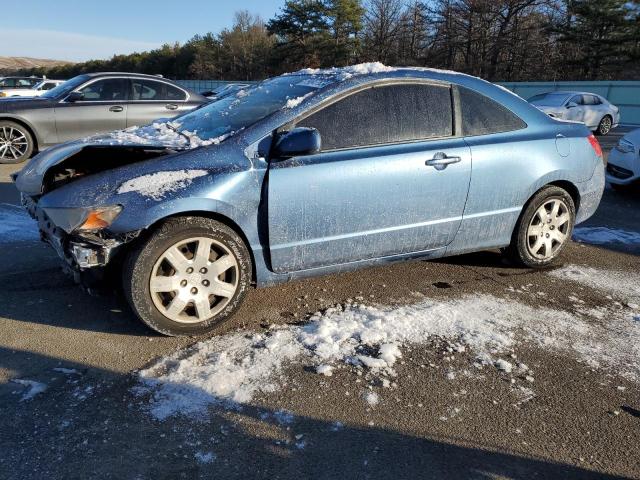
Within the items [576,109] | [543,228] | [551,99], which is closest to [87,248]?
[543,228]

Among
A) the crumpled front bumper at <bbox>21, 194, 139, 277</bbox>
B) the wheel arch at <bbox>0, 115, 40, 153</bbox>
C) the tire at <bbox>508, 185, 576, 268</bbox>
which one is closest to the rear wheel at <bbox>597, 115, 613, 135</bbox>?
the tire at <bbox>508, 185, 576, 268</bbox>

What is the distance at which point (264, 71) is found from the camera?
56031 millimetres

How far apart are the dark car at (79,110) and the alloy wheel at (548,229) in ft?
23.0

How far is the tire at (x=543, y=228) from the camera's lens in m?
4.38

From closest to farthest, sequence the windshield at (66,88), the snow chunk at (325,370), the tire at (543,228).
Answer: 1. the snow chunk at (325,370)
2. the tire at (543,228)
3. the windshield at (66,88)

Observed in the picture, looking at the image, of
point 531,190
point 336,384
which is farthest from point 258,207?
point 531,190

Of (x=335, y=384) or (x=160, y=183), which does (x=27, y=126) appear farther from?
(x=335, y=384)

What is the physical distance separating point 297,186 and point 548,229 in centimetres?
246

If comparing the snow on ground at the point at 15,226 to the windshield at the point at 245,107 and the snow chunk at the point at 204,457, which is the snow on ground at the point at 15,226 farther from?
the snow chunk at the point at 204,457

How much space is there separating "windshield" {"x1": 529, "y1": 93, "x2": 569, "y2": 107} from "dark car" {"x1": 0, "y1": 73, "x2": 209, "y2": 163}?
11.8 m

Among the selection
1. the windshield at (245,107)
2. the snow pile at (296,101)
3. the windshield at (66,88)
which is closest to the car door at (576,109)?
the windshield at (66,88)

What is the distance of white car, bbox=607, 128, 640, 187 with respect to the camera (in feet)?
25.0

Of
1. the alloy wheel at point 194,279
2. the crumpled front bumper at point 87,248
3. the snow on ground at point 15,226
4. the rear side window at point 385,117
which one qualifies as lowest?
the snow on ground at point 15,226

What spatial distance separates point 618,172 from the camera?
310 inches
